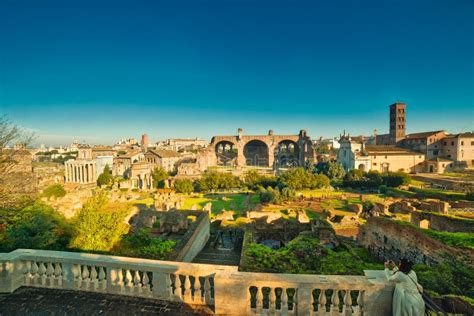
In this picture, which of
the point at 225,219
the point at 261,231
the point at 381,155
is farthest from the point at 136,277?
the point at 381,155

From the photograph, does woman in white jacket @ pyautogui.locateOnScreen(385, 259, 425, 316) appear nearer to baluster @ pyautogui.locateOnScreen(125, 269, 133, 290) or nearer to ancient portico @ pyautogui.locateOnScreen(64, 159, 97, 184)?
baluster @ pyautogui.locateOnScreen(125, 269, 133, 290)

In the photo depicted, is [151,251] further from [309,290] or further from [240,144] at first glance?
[240,144]

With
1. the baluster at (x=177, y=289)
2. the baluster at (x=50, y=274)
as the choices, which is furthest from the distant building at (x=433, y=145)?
the baluster at (x=50, y=274)

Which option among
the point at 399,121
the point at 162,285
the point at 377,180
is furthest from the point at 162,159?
the point at 399,121

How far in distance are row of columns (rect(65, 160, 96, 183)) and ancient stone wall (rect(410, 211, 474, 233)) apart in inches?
2734

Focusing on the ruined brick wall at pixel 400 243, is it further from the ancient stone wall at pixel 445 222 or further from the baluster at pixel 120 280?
the baluster at pixel 120 280

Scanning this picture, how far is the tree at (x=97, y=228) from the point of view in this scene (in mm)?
6891

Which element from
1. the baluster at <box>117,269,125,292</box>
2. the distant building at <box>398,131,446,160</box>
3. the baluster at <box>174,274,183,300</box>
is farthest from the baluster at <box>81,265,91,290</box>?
the distant building at <box>398,131,446,160</box>

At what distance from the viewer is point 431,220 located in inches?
592

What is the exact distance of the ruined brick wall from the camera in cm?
824

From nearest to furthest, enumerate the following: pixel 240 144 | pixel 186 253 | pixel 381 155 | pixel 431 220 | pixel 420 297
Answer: pixel 420 297 < pixel 186 253 < pixel 431 220 < pixel 381 155 < pixel 240 144

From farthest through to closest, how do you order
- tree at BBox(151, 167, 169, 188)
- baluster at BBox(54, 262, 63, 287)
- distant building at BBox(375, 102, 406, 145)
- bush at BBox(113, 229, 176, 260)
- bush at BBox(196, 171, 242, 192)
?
distant building at BBox(375, 102, 406, 145), tree at BBox(151, 167, 169, 188), bush at BBox(196, 171, 242, 192), bush at BBox(113, 229, 176, 260), baluster at BBox(54, 262, 63, 287)

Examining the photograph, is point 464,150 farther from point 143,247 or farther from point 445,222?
point 143,247

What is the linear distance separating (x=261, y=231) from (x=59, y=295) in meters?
14.9
